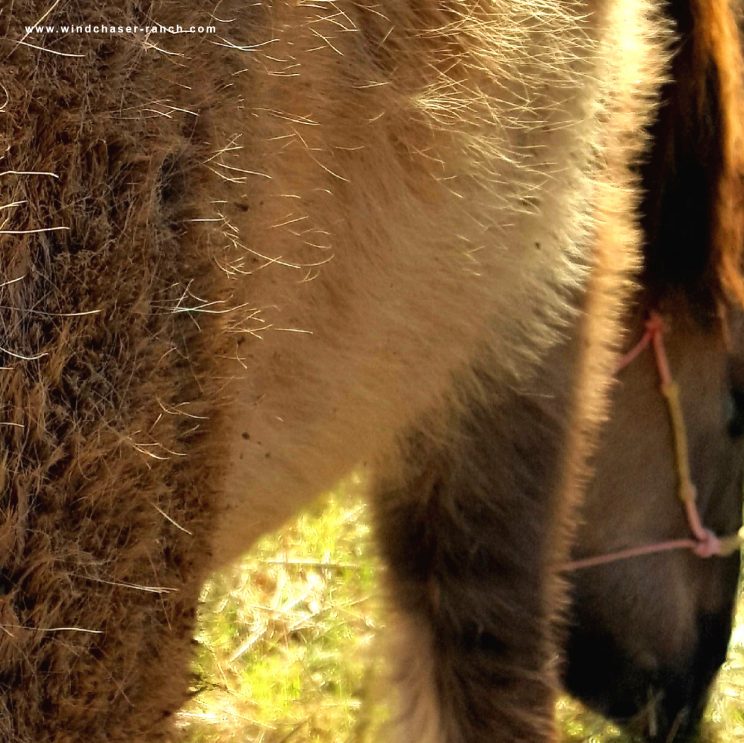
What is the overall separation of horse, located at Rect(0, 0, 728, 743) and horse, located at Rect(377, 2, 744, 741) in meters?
0.15

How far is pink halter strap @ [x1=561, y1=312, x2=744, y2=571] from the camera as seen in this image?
56.3 inches

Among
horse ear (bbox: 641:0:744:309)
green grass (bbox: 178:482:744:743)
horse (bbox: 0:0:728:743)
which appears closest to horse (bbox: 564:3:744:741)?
horse ear (bbox: 641:0:744:309)

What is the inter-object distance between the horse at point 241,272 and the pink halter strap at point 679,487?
364 mm

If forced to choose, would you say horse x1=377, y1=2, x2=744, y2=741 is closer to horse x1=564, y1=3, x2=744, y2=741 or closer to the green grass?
horse x1=564, y1=3, x2=744, y2=741

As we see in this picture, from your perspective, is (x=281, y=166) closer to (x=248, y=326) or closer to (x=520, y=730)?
(x=248, y=326)

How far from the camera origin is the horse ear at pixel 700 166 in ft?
4.39

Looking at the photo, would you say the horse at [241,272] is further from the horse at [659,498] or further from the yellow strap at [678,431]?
the yellow strap at [678,431]

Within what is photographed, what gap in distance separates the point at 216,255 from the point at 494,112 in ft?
0.99

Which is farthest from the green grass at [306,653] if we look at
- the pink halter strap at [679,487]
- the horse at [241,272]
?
the horse at [241,272]

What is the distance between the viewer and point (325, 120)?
0.69m

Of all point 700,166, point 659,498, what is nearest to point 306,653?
point 659,498

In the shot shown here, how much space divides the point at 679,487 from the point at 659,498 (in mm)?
32

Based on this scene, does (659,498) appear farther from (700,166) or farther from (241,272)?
(241,272)

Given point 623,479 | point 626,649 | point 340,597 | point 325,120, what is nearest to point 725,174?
point 623,479
